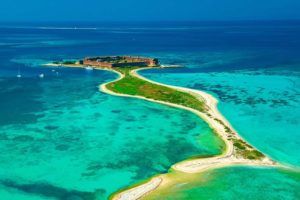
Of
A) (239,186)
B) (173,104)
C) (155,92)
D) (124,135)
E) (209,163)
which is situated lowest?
(239,186)

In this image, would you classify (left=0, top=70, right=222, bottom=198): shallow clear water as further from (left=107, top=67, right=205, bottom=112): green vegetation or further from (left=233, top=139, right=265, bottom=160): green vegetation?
(left=107, top=67, right=205, bottom=112): green vegetation

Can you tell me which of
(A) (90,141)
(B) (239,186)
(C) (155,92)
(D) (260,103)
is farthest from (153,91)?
(B) (239,186)

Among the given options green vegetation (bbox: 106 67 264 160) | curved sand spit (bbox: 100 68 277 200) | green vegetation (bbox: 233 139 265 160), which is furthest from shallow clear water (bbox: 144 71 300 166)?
green vegetation (bbox: 106 67 264 160)

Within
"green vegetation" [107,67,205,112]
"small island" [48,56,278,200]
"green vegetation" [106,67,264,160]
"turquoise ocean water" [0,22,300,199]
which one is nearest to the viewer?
"turquoise ocean water" [0,22,300,199]

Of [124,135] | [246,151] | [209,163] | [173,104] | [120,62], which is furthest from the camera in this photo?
[120,62]

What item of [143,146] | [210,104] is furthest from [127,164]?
[210,104]

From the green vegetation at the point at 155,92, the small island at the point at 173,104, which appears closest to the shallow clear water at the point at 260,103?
the small island at the point at 173,104

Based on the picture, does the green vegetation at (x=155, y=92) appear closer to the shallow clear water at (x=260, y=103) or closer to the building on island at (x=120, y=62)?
the shallow clear water at (x=260, y=103)

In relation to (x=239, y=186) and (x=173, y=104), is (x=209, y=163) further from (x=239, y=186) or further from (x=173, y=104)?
(x=173, y=104)
